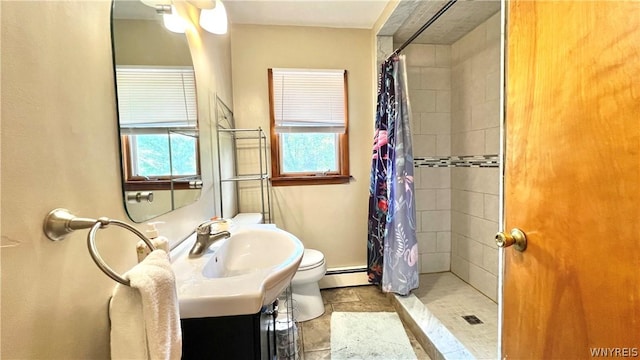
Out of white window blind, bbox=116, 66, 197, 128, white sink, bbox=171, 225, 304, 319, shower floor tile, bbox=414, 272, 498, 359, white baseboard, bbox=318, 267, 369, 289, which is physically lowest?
shower floor tile, bbox=414, 272, 498, 359

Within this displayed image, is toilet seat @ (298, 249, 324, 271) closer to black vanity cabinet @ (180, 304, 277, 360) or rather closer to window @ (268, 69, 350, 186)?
window @ (268, 69, 350, 186)

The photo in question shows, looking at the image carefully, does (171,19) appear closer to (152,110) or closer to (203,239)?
(152,110)

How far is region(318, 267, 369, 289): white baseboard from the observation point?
2.46m

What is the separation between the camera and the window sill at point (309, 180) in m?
2.40

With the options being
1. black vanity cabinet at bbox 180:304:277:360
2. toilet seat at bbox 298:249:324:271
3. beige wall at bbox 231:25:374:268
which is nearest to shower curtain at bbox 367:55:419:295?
beige wall at bbox 231:25:374:268

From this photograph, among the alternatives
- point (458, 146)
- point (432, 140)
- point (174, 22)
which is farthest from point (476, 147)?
point (174, 22)

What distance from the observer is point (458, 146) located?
248cm

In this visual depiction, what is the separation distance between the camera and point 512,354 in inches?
32.1

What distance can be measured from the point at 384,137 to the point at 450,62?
113 cm

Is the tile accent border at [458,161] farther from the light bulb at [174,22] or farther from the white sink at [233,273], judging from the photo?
the light bulb at [174,22]

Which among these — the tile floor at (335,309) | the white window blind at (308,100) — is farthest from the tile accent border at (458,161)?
the tile floor at (335,309)

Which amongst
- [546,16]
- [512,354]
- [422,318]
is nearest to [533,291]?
[512,354]

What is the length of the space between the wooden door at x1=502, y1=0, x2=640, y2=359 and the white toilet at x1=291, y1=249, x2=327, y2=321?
4.34 ft

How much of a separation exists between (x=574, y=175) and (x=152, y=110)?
3.98 ft
